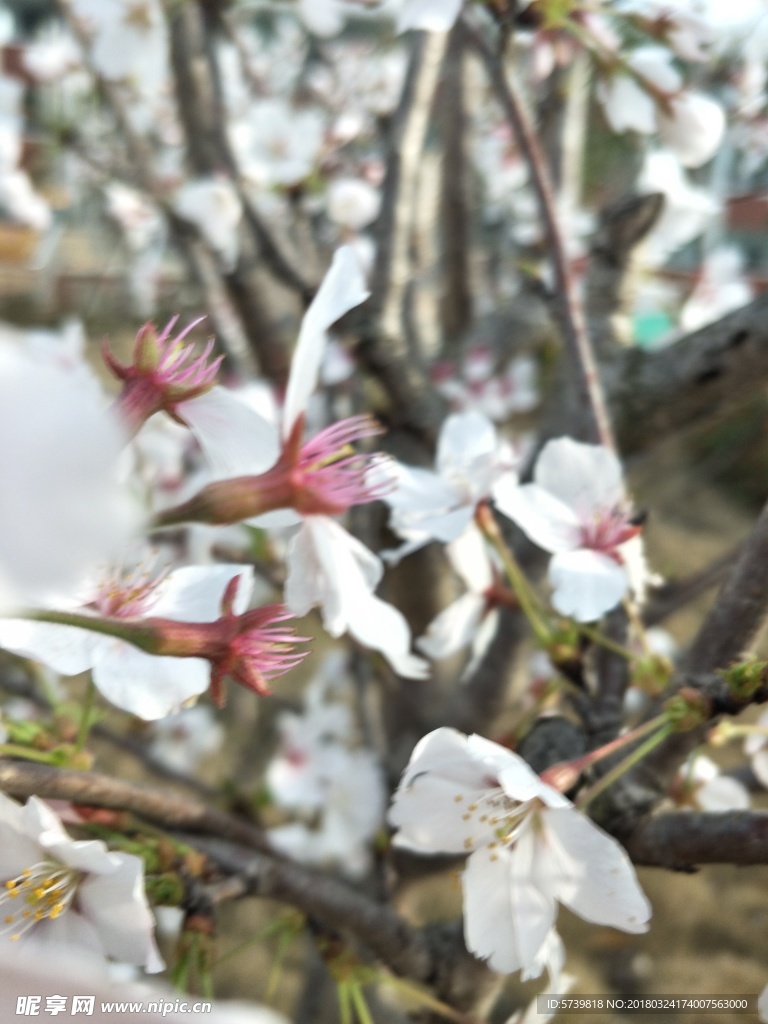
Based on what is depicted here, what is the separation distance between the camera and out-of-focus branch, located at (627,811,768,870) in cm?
48

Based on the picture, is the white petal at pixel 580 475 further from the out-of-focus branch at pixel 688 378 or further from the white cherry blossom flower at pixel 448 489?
the out-of-focus branch at pixel 688 378

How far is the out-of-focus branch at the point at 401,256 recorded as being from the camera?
1.02 m

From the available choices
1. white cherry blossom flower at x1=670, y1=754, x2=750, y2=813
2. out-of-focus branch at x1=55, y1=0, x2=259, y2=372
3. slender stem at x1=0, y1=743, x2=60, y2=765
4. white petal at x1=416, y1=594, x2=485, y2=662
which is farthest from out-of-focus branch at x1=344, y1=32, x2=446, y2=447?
slender stem at x1=0, y1=743, x2=60, y2=765

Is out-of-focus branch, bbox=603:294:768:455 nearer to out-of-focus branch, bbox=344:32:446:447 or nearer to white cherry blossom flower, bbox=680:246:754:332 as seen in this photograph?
out-of-focus branch, bbox=344:32:446:447

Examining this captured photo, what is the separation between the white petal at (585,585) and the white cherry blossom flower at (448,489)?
0.08 meters

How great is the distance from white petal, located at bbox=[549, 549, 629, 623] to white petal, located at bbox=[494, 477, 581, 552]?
0.03 meters

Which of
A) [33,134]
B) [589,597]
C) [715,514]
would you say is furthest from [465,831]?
[33,134]

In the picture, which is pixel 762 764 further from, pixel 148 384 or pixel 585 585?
pixel 148 384

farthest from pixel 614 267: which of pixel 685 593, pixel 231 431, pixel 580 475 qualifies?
pixel 231 431

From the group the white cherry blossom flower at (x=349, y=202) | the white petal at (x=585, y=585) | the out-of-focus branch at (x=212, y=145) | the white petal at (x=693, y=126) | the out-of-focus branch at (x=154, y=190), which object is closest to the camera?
the white petal at (x=585, y=585)

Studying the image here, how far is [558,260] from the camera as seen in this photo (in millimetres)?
729

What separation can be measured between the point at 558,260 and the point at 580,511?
26cm

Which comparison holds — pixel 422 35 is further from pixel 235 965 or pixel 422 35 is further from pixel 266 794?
pixel 235 965

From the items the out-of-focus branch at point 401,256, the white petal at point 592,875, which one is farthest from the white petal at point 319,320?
the out-of-focus branch at point 401,256
